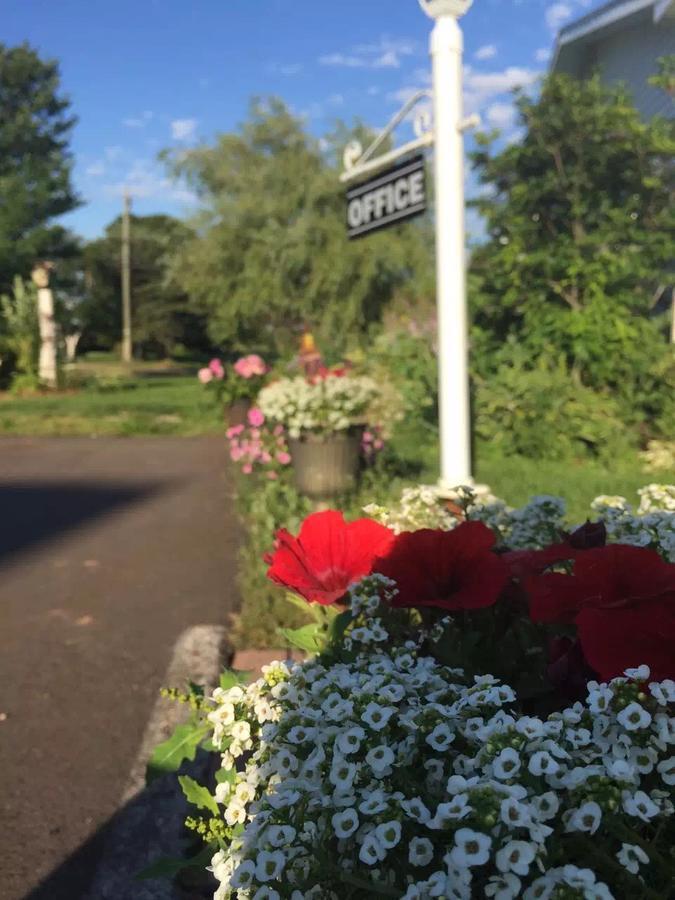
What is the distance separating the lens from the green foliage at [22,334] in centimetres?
1964

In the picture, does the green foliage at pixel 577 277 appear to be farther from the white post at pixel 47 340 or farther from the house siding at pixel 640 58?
the white post at pixel 47 340

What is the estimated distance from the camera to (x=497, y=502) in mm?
1935

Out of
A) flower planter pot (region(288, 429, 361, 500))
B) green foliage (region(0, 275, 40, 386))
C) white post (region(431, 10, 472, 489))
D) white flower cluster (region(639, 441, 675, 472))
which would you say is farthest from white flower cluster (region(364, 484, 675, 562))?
green foliage (region(0, 275, 40, 386))

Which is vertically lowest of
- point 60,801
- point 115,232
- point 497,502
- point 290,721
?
point 60,801

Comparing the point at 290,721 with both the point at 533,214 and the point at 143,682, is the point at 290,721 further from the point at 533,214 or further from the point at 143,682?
the point at 533,214

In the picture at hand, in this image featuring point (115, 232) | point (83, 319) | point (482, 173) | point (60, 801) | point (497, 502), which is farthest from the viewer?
point (115, 232)

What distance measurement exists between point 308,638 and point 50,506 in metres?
6.10

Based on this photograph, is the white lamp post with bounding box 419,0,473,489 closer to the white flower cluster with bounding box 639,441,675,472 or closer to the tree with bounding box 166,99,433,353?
the white flower cluster with bounding box 639,441,675,472

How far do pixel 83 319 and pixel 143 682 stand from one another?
41.2 meters

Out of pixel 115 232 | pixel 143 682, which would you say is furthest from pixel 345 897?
pixel 115 232

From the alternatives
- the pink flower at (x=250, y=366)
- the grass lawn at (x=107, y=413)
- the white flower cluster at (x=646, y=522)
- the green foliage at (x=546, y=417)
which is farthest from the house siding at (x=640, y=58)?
the white flower cluster at (x=646, y=522)

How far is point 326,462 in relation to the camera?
5.52 metres

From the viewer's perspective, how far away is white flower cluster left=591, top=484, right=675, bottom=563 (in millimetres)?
1460

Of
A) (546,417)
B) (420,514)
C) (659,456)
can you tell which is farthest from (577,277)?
(420,514)
